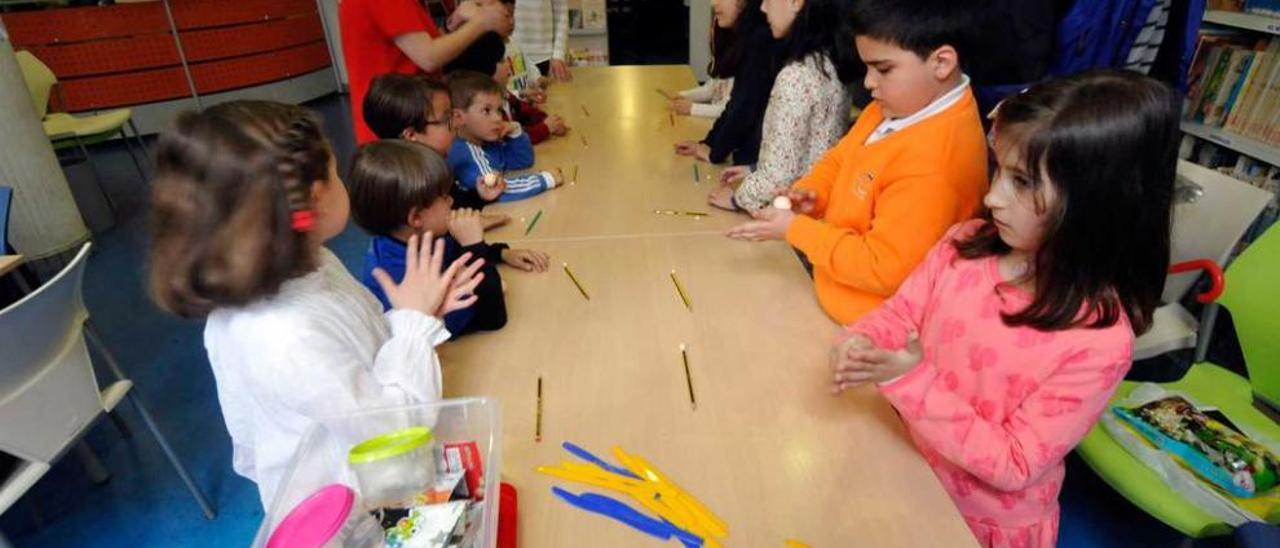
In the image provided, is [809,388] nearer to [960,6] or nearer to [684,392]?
[684,392]

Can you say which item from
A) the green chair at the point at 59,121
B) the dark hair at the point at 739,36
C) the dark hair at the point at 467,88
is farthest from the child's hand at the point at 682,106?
the green chair at the point at 59,121

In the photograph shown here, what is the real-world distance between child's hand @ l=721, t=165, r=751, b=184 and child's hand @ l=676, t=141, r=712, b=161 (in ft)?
0.65

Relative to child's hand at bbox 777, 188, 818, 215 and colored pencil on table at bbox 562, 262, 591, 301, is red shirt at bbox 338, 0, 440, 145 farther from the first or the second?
child's hand at bbox 777, 188, 818, 215

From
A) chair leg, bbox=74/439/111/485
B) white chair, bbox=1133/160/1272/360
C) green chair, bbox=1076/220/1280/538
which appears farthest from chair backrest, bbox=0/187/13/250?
white chair, bbox=1133/160/1272/360

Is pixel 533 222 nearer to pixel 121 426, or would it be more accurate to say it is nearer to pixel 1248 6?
pixel 121 426

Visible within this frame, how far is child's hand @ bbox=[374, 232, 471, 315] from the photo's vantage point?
1.04 metres

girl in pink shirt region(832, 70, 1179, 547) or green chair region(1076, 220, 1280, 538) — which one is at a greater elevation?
girl in pink shirt region(832, 70, 1179, 547)

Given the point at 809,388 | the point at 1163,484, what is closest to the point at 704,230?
the point at 809,388

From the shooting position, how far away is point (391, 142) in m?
1.36

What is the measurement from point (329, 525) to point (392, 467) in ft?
0.28

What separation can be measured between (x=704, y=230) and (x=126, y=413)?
81.6 inches

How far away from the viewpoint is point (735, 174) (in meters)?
1.97

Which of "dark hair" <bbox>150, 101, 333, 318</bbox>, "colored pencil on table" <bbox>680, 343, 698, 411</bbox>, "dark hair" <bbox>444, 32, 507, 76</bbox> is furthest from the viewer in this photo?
"dark hair" <bbox>444, 32, 507, 76</bbox>

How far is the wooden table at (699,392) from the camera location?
831mm
